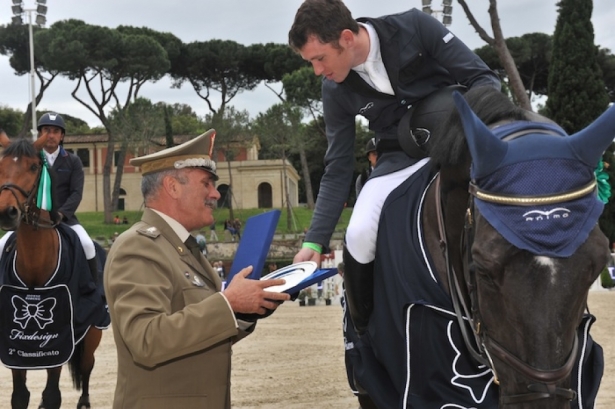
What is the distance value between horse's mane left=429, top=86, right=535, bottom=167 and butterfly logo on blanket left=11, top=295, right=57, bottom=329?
5.32 meters

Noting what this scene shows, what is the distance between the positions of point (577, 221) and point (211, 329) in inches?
59.9

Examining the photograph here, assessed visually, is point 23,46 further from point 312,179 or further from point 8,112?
point 312,179

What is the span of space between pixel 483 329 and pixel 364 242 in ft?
3.12

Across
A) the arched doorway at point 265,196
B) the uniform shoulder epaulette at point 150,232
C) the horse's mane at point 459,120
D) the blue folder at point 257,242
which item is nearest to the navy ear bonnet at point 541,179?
the horse's mane at point 459,120

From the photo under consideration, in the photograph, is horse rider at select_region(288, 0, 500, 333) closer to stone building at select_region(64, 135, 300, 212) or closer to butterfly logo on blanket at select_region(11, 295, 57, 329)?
butterfly logo on blanket at select_region(11, 295, 57, 329)

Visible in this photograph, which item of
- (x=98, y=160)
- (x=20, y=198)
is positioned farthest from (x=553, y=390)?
(x=98, y=160)

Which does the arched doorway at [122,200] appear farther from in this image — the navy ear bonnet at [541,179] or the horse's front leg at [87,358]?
the navy ear bonnet at [541,179]

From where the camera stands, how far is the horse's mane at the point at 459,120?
104 inches

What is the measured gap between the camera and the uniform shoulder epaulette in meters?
3.35

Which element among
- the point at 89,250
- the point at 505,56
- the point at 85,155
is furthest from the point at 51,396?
the point at 85,155

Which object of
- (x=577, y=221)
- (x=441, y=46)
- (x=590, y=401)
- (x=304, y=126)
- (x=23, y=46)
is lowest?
(x=590, y=401)

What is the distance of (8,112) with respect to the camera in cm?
6444

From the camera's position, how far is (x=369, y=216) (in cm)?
319

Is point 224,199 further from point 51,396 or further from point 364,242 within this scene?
point 364,242
